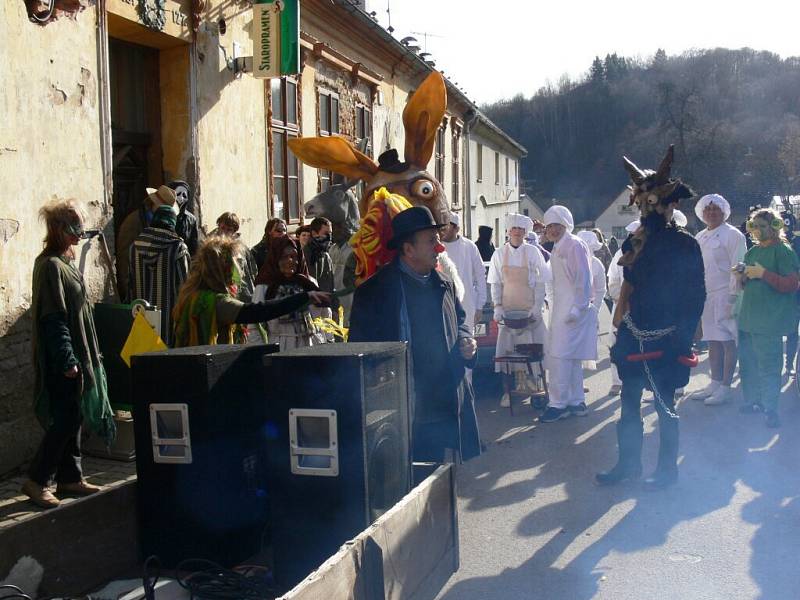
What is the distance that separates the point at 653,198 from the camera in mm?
6328

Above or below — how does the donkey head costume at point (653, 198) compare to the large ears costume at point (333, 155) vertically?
below

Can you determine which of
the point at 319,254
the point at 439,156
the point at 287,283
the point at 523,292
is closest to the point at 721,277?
the point at 523,292

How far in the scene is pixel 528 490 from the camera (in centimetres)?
634

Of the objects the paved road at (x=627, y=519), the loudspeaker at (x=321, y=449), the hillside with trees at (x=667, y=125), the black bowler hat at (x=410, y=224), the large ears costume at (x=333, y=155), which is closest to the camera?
the loudspeaker at (x=321, y=449)

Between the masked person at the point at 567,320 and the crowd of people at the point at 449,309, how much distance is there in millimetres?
15

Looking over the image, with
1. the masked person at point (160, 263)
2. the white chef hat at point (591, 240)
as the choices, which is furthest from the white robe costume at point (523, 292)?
the masked person at point (160, 263)

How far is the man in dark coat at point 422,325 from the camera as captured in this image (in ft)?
16.6

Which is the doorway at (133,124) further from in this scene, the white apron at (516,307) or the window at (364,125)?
the window at (364,125)

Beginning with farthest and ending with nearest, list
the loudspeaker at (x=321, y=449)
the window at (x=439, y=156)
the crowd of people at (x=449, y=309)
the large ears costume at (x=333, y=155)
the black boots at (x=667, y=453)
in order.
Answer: the window at (x=439, y=156) < the large ears costume at (x=333, y=155) < the black boots at (x=667, y=453) < the crowd of people at (x=449, y=309) < the loudspeaker at (x=321, y=449)

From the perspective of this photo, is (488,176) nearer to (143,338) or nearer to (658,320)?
(658,320)

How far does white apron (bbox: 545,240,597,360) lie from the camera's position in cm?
883

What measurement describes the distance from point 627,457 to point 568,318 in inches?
101

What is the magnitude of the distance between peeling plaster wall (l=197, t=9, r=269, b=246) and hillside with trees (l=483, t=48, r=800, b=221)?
153ft

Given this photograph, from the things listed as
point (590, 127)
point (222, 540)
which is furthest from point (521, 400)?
point (590, 127)
